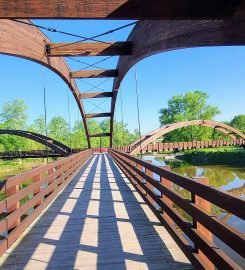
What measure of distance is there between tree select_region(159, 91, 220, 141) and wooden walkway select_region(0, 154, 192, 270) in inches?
2765

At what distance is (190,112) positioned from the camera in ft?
276

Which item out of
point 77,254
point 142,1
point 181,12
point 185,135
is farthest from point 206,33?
point 185,135

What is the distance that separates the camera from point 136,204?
8570 mm

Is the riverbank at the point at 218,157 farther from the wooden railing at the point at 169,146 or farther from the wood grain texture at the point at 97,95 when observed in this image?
the wood grain texture at the point at 97,95

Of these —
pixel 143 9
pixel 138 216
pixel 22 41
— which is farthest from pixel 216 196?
pixel 22 41

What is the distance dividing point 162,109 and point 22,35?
262 feet

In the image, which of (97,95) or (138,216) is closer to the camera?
(138,216)

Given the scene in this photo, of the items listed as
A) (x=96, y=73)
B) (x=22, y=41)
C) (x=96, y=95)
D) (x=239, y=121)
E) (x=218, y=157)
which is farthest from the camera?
(x=239, y=121)

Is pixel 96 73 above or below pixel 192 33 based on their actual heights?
above

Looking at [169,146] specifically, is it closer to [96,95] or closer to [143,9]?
[96,95]

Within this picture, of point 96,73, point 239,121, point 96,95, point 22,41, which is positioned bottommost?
point 22,41

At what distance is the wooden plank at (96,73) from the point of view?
66.5 feet

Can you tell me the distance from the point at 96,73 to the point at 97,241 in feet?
53.7

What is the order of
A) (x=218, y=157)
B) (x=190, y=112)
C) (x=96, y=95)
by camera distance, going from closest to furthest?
1. (x=96, y=95)
2. (x=218, y=157)
3. (x=190, y=112)
